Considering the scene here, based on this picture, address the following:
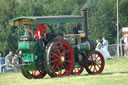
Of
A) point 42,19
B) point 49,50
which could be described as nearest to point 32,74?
point 49,50

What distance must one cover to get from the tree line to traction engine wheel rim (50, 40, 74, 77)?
45414 millimetres

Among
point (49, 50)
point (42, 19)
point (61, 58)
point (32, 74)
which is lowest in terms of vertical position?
point (32, 74)

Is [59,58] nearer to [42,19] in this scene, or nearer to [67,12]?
[42,19]

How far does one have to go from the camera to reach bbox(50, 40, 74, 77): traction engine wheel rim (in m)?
16.9

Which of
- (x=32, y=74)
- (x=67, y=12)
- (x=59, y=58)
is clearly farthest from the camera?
(x=67, y=12)

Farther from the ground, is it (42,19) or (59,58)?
(42,19)

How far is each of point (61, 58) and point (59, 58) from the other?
0.08 m

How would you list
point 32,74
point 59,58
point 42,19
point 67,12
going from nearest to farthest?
point 42,19 < point 59,58 < point 32,74 < point 67,12

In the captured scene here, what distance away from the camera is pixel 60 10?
71.6 m

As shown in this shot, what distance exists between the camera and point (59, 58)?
56.0 ft

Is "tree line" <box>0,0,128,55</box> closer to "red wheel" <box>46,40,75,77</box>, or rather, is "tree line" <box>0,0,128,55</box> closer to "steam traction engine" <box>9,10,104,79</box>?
"steam traction engine" <box>9,10,104,79</box>

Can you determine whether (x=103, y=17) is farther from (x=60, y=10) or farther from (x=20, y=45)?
(x=20, y=45)

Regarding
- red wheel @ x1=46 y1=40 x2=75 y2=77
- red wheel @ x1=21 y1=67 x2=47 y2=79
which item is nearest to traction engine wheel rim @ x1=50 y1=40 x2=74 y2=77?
red wheel @ x1=46 y1=40 x2=75 y2=77

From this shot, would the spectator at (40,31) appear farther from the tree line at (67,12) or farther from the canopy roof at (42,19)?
Result: the tree line at (67,12)
